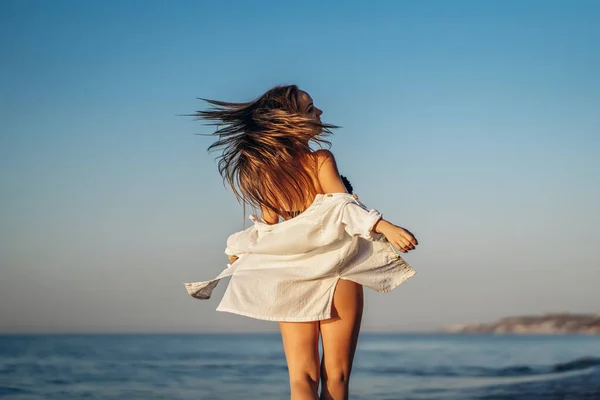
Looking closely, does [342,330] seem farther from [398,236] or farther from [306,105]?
[306,105]

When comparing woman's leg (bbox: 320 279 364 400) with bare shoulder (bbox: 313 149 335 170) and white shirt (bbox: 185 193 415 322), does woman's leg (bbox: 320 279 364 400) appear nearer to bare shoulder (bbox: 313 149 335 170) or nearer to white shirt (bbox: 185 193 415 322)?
white shirt (bbox: 185 193 415 322)

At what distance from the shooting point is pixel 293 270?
9.47 feet

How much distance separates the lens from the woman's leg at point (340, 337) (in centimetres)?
281

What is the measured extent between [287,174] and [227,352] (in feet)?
54.2

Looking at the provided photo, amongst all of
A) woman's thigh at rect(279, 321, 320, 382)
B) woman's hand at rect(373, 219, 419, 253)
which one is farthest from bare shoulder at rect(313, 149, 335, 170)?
woman's thigh at rect(279, 321, 320, 382)

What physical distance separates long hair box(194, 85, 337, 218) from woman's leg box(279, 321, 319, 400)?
46cm

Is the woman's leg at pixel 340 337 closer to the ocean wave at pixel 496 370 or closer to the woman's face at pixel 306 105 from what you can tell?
the woman's face at pixel 306 105

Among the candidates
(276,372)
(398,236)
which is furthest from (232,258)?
(276,372)

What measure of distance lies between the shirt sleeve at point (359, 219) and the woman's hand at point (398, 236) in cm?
3

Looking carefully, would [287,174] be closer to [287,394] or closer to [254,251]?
[254,251]

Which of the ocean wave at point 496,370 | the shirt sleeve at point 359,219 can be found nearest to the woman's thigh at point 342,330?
the shirt sleeve at point 359,219

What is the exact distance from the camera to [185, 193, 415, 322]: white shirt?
275 cm

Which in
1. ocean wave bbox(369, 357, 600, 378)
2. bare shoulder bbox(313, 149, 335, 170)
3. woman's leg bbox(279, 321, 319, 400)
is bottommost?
ocean wave bbox(369, 357, 600, 378)

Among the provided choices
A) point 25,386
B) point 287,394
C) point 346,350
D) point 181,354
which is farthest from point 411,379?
point 346,350
